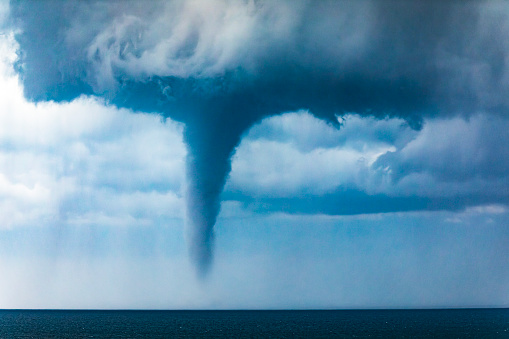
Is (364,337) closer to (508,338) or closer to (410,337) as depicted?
(410,337)

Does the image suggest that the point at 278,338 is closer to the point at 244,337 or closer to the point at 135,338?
the point at 244,337

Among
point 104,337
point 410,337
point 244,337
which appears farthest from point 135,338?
point 410,337

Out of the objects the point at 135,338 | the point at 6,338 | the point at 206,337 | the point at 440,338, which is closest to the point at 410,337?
the point at 440,338

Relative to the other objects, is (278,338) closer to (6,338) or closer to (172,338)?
(172,338)

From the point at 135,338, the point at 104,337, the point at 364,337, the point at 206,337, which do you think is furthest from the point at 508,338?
the point at 104,337

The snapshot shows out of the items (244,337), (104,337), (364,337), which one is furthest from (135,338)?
(364,337)
